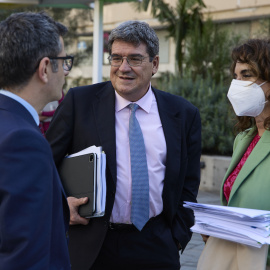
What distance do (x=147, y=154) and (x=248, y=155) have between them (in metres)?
0.57

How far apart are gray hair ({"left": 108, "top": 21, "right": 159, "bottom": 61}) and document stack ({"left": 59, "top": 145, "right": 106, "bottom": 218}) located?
2.25ft

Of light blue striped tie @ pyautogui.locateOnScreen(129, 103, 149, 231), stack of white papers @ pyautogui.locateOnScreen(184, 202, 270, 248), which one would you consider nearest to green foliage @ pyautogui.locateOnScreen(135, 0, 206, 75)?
light blue striped tie @ pyautogui.locateOnScreen(129, 103, 149, 231)

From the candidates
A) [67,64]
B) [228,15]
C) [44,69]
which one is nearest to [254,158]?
[67,64]

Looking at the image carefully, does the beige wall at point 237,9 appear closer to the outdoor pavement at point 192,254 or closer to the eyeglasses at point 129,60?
the outdoor pavement at point 192,254

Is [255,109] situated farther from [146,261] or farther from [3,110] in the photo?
[3,110]

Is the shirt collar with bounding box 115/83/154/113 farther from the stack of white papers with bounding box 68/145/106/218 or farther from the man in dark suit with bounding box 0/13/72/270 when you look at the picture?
the man in dark suit with bounding box 0/13/72/270

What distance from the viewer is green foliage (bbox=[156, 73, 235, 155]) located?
1015 cm

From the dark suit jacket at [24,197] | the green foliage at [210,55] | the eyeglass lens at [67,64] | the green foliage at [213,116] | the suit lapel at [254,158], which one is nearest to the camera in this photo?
the dark suit jacket at [24,197]

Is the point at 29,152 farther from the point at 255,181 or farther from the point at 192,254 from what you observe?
the point at 192,254

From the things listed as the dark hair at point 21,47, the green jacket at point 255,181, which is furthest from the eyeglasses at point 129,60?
the dark hair at point 21,47

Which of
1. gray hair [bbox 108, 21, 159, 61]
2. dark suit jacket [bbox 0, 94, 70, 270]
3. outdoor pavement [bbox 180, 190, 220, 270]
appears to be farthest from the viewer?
outdoor pavement [bbox 180, 190, 220, 270]

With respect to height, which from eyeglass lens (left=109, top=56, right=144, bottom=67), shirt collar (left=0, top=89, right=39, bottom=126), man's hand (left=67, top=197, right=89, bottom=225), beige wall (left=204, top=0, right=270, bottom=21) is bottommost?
man's hand (left=67, top=197, right=89, bottom=225)

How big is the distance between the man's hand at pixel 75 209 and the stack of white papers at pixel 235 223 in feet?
1.83

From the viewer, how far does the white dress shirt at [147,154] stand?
122 inches
